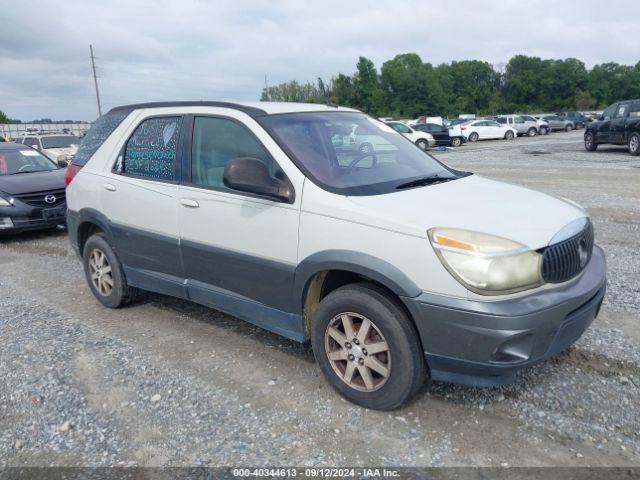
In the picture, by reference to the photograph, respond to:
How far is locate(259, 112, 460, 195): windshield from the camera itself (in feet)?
11.3

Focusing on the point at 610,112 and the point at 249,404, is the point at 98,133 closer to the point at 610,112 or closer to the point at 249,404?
the point at 249,404

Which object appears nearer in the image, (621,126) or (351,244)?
(351,244)

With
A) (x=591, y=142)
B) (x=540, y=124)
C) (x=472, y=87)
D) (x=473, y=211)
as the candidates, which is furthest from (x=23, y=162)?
(x=472, y=87)

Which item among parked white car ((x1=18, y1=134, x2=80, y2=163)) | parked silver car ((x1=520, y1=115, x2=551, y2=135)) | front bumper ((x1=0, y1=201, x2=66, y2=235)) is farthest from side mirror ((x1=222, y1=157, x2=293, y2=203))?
parked silver car ((x1=520, y1=115, x2=551, y2=135))

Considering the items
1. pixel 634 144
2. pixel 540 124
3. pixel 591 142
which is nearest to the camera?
pixel 634 144

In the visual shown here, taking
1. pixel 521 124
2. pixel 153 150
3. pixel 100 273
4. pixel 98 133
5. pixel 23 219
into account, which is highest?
pixel 98 133

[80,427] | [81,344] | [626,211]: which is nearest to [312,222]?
[80,427]

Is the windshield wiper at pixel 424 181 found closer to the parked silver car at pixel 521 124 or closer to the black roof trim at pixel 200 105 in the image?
the black roof trim at pixel 200 105

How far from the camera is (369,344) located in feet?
10.3

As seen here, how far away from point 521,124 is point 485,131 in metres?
5.89

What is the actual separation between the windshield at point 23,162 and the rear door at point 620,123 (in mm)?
17999

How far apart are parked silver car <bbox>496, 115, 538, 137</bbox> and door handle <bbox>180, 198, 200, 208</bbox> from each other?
38.0m

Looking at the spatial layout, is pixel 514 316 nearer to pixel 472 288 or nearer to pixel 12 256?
pixel 472 288

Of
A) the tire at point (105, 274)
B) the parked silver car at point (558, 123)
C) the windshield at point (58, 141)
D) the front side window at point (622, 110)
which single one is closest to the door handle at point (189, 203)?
the tire at point (105, 274)
